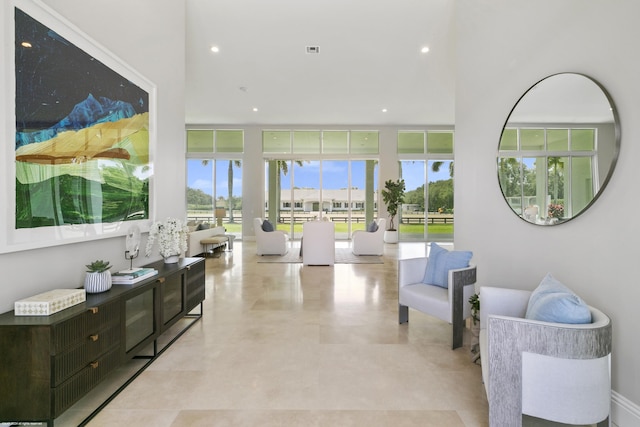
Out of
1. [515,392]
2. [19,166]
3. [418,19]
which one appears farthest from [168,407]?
[418,19]

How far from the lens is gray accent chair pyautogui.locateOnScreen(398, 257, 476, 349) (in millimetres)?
2961

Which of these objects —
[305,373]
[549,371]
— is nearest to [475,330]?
[549,371]

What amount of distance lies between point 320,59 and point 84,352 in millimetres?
5775

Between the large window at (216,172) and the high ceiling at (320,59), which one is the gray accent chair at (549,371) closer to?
the high ceiling at (320,59)

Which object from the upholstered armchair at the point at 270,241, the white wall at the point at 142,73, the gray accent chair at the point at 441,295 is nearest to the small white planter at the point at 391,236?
the upholstered armchair at the point at 270,241

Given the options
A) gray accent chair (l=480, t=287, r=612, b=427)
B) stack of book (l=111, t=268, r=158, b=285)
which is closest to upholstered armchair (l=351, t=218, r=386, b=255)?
stack of book (l=111, t=268, r=158, b=285)

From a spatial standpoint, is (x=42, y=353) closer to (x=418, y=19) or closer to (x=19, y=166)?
(x=19, y=166)

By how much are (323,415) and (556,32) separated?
334cm

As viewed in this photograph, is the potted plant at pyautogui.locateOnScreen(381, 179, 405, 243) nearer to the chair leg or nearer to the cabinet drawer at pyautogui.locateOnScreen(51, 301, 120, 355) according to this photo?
the chair leg

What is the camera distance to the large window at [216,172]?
11.2 m

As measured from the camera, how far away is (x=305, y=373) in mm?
2535

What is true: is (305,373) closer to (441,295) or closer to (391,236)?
(441,295)

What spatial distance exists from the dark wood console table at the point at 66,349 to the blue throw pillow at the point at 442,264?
9.04 ft

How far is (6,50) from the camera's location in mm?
1780
